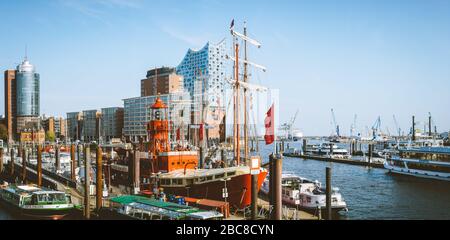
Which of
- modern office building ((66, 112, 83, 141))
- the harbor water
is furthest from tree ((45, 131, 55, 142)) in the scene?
the harbor water

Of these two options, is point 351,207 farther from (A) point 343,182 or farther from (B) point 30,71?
(B) point 30,71

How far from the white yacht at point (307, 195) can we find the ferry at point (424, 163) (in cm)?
2304

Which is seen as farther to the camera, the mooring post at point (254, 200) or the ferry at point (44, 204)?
the ferry at point (44, 204)

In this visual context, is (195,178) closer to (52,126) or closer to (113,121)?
(113,121)

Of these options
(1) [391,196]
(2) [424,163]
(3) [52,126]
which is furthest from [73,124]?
(1) [391,196]

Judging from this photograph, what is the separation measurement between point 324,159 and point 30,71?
63734mm

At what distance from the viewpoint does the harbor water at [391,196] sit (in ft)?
112

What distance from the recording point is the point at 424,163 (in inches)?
2147

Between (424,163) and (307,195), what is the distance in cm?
2857

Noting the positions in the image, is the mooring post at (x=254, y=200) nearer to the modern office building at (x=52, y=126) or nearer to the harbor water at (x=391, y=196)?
the harbor water at (x=391, y=196)

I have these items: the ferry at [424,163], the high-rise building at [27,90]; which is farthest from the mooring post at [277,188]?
the high-rise building at [27,90]

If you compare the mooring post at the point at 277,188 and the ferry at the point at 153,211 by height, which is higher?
the mooring post at the point at 277,188

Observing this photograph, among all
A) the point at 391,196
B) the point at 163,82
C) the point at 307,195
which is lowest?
the point at 391,196
